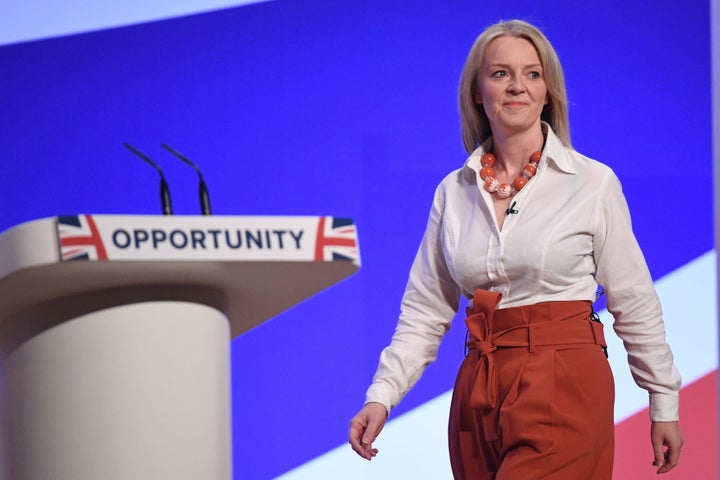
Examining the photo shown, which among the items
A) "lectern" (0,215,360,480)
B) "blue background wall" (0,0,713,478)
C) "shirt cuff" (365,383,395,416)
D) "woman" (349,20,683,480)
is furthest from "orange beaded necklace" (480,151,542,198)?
"blue background wall" (0,0,713,478)

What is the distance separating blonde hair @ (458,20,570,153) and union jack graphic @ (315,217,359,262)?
931 millimetres

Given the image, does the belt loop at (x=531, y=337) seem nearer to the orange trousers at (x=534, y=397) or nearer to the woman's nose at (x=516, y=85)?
the orange trousers at (x=534, y=397)

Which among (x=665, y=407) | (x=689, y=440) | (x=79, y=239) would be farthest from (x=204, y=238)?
(x=689, y=440)

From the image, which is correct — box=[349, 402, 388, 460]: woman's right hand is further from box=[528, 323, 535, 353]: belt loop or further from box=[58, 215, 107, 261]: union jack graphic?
box=[58, 215, 107, 261]: union jack graphic

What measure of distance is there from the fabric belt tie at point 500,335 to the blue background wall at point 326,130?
1.81m

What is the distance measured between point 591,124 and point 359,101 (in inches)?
32.1

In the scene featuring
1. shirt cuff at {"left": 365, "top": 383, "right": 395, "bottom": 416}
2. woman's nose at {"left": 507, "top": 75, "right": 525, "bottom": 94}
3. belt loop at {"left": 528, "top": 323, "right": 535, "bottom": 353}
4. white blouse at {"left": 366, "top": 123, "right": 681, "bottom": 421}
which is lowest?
shirt cuff at {"left": 365, "top": 383, "right": 395, "bottom": 416}

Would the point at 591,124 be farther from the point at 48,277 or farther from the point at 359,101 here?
the point at 48,277

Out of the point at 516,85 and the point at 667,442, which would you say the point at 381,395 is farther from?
the point at 516,85

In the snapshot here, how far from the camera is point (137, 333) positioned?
1.35 meters

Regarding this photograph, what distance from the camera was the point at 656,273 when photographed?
376 cm

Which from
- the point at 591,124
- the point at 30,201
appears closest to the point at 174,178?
the point at 30,201

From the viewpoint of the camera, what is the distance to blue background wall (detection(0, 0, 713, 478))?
3.76 m

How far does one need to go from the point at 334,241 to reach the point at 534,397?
71 centimetres
